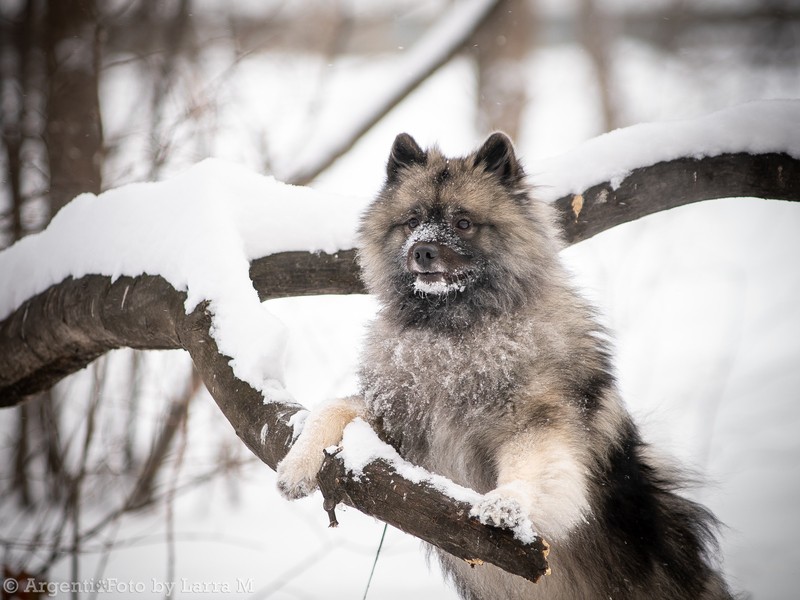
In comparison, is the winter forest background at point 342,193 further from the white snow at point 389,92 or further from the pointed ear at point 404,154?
the pointed ear at point 404,154

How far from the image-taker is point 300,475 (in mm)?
2146

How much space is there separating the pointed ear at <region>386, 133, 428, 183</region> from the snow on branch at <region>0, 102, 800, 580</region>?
22.6 inches

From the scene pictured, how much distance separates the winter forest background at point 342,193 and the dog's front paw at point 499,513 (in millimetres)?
1636

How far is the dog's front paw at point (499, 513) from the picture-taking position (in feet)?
5.54

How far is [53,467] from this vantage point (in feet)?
14.1

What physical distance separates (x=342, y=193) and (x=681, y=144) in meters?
2.33

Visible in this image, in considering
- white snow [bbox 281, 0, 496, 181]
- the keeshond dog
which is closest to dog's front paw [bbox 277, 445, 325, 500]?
the keeshond dog

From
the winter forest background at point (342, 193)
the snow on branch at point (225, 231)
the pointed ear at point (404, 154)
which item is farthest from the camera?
the winter forest background at point (342, 193)

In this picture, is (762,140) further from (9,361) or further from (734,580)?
(9,361)

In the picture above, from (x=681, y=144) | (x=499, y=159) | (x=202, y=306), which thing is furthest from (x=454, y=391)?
(x=681, y=144)

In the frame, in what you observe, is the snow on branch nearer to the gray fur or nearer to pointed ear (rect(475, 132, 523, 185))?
pointed ear (rect(475, 132, 523, 185))

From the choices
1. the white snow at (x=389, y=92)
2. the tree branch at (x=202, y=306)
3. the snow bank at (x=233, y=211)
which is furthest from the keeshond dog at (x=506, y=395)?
the white snow at (x=389, y=92)

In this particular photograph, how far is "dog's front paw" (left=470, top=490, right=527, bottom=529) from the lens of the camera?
66.5 inches

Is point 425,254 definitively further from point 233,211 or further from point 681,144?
point 681,144
